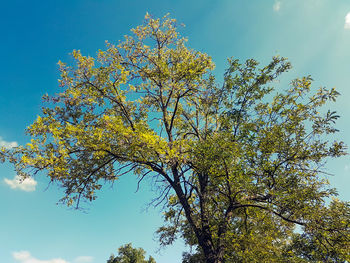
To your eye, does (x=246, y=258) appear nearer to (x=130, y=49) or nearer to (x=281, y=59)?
(x=281, y=59)

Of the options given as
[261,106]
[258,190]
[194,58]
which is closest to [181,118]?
[194,58]

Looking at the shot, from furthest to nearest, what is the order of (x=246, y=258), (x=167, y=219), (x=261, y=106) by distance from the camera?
(x=167, y=219)
(x=261, y=106)
(x=246, y=258)

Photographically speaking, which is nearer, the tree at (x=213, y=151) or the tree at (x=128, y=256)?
the tree at (x=213, y=151)

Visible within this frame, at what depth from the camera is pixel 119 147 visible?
10352mm

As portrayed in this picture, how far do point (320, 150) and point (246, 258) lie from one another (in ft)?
19.6

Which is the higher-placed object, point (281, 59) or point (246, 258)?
point (281, 59)

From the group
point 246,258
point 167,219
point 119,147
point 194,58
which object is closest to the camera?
point 246,258

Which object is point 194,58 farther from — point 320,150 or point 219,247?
point 219,247

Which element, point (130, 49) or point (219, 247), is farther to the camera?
point (130, 49)

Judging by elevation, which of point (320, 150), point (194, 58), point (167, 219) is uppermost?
point (194, 58)

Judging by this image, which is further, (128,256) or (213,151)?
(128,256)

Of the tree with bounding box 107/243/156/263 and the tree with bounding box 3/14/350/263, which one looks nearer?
the tree with bounding box 3/14/350/263

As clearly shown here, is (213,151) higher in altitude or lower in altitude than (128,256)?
lower

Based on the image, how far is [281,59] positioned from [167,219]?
1249 cm
